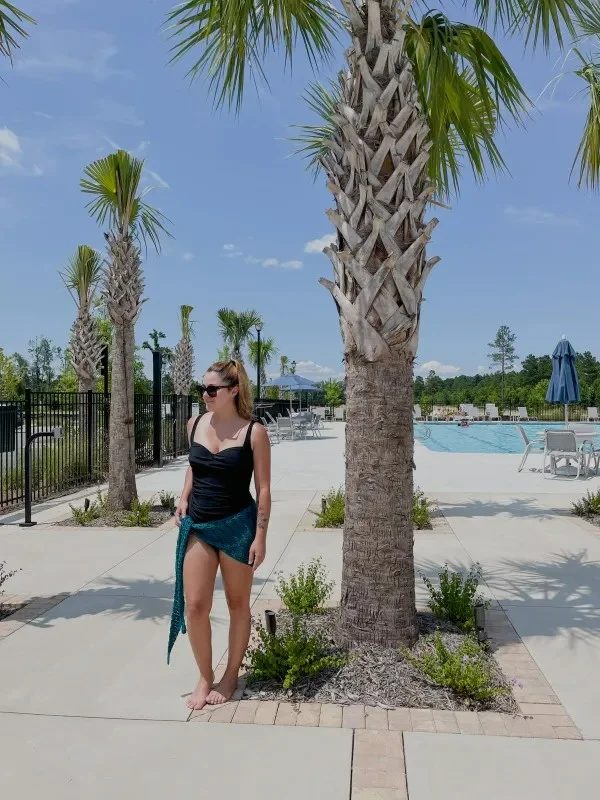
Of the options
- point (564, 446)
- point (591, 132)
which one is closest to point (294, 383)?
point (564, 446)

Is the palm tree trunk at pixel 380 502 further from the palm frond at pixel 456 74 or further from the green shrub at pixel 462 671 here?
the palm frond at pixel 456 74

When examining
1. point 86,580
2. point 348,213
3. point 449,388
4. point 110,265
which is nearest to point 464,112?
point 348,213

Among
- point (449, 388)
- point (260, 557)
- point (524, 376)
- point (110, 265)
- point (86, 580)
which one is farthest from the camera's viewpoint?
point (449, 388)

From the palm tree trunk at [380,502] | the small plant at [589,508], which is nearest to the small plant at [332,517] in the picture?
the small plant at [589,508]

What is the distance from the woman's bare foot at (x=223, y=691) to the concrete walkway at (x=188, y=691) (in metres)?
0.15

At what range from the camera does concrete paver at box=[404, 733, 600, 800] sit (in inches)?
94.6

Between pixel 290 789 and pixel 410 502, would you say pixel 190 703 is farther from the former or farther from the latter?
pixel 410 502

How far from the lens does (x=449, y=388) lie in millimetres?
70500

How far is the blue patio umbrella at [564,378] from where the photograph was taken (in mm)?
14906

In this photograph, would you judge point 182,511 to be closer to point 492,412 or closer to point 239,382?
point 239,382

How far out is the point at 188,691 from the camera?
325cm

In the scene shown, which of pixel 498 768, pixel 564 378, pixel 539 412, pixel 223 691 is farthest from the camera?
pixel 539 412

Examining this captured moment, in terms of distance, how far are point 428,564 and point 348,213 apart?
360cm

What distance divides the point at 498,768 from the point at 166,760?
1412mm
